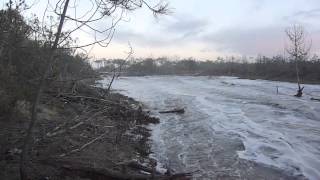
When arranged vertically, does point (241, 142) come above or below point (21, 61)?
below

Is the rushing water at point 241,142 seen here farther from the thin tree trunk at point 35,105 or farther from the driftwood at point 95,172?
the thin tree trunk at point 35,105

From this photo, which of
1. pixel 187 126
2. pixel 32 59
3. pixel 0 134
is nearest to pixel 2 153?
pixel 0 134

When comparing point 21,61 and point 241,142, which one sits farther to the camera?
point 241,142

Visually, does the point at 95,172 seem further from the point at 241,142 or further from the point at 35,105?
the point at 241,142

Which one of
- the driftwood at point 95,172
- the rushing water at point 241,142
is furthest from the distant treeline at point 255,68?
the driftwood at point 95,172

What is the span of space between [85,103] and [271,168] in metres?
8.48

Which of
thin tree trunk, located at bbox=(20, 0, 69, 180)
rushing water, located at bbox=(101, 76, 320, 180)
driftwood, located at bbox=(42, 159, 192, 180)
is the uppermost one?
thin tree trunk, located at bbox=(20, 0, 69, 180)

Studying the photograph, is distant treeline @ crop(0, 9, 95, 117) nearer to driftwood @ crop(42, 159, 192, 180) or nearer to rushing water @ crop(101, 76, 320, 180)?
driftwood @ crop(42, 159, 192, 180)

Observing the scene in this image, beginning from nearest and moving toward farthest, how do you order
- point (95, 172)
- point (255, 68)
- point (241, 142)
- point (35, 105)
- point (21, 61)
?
point (35, 105) → point (95, 172) → point (21, 61) → point (241, 142) → point (255, 68)

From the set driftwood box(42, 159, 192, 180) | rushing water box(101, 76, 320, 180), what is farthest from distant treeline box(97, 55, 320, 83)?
driftwood box(42, 159, 192, 180)

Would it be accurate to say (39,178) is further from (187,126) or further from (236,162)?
(187,126)

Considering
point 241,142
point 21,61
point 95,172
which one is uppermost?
point 21,61

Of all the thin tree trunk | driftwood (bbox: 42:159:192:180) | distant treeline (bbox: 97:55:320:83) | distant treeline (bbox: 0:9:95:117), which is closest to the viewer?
the thin tree trunk

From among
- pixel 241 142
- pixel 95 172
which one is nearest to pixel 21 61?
pixel 95 172
